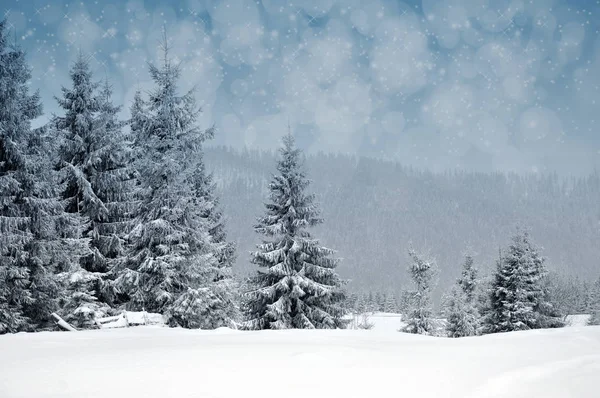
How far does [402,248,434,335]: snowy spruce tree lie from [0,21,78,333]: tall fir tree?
20.4 meters

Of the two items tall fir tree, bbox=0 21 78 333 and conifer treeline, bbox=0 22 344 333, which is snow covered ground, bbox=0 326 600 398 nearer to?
tall fir tree, bbox=0 21 78 333

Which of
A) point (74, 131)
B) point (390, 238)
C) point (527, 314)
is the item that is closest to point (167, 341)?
point (74, 131)

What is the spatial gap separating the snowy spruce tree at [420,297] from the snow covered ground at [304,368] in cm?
2092

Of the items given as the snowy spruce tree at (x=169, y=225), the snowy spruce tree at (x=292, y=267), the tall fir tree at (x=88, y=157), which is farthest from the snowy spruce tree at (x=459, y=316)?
the tall fir tree at (x=88, y=157)

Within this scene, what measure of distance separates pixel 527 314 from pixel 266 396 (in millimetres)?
23067

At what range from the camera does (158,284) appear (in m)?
15.6

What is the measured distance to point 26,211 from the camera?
14.4m

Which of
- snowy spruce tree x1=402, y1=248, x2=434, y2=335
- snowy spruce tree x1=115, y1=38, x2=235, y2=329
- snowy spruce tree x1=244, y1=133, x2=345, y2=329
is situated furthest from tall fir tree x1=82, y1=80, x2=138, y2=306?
snowy spruce tree x1=402, y1=248, x2=434, y2=335

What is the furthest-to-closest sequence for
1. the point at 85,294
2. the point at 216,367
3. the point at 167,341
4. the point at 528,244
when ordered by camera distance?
the point at 528,244 → the point at 85,294 → the point at 167,341 → the point at 216,367

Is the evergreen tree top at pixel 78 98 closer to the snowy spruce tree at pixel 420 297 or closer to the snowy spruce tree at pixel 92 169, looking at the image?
the snowy spruce tree at pixel 92 169

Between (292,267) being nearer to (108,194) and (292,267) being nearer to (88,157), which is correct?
(108,194)

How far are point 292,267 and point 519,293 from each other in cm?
1370

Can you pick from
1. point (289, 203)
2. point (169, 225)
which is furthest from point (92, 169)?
point (289, 203)

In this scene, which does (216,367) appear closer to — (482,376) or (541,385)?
(482,376)
